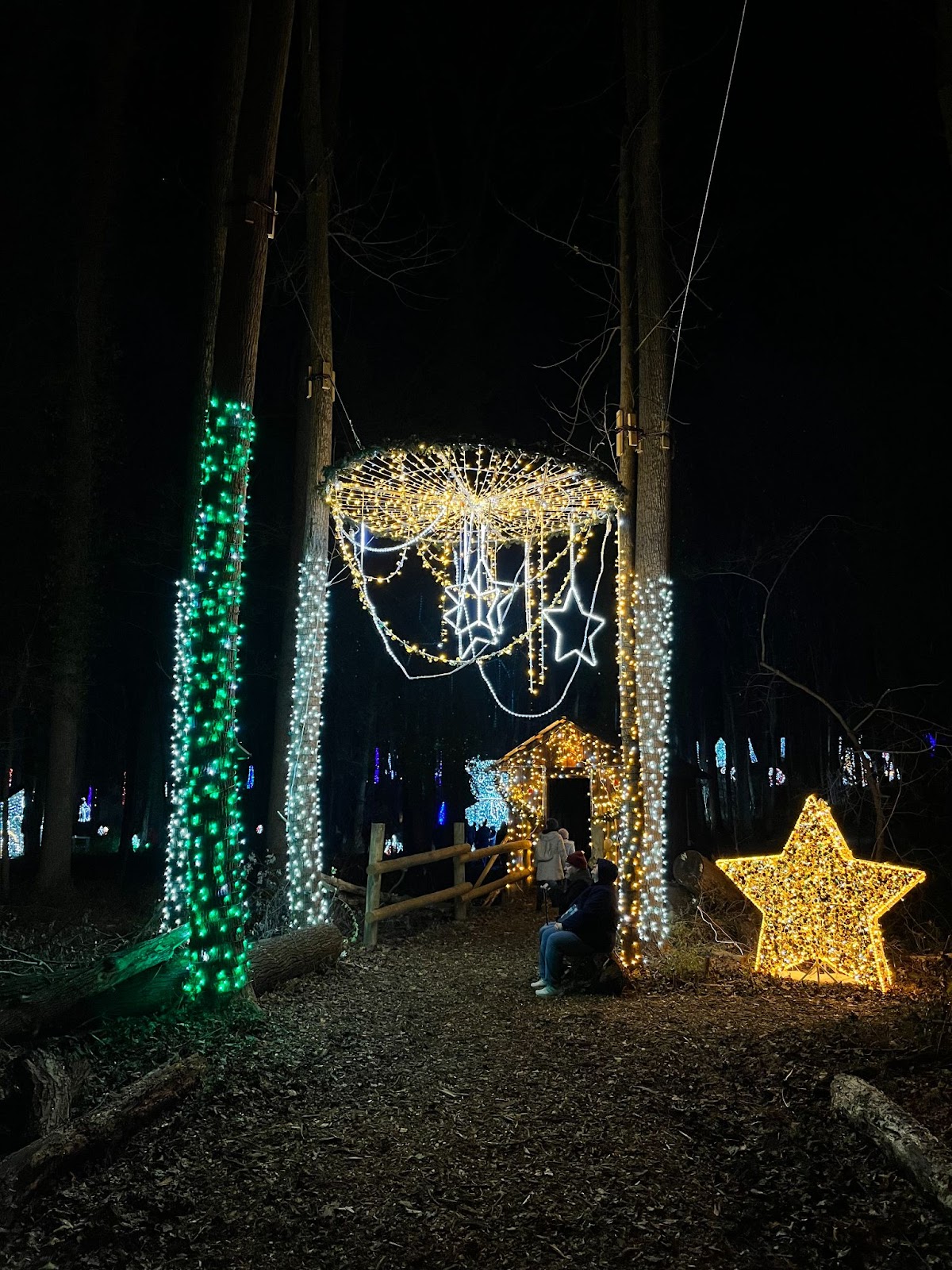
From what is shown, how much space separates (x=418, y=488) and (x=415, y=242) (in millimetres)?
8195

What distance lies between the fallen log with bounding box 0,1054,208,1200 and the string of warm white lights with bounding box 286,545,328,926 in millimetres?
4647

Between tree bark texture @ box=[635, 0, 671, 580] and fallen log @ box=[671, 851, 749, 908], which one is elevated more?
tree bark texture @ box=[635, 0, 671, 580]

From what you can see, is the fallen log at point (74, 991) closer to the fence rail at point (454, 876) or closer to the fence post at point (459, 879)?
the fence rail at point (454, 876)

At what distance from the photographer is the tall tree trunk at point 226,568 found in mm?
6691

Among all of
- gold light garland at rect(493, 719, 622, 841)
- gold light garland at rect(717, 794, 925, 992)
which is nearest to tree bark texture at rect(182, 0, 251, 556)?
gold light garland at rect(717, 794, 925, 992)

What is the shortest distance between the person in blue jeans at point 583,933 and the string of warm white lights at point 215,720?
2657 mm

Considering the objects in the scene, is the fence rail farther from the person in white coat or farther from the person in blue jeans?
the person in blue jeans

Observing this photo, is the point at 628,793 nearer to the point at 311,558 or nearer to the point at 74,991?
the point at 311,558

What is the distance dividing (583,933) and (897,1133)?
Result: 401 cm

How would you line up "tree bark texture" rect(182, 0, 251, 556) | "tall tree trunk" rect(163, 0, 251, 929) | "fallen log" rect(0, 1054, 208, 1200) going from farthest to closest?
"tree bark texture" rect(182, 0, 251, 556)
"tall tree trunk" rect(163, 0, 251, 929)
"fallen log" rect(0, 1054, 208, 1200)

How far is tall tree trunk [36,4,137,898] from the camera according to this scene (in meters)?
13.9

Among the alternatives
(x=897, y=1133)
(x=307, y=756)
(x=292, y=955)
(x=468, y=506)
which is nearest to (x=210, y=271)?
(x=468, y=506)

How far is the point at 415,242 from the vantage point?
16422mm

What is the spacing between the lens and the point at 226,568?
23.7 ft
